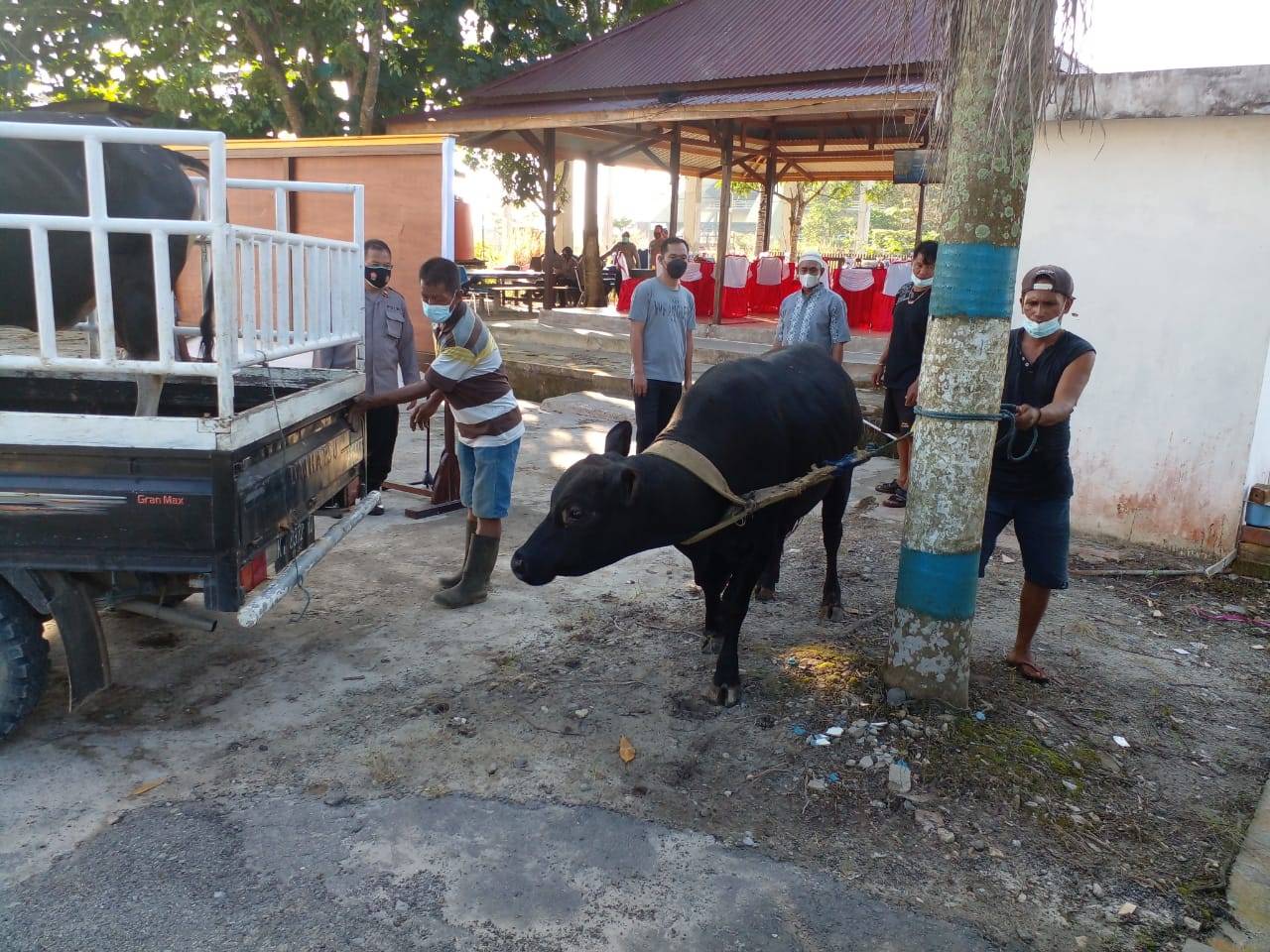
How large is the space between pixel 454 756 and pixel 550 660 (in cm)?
85

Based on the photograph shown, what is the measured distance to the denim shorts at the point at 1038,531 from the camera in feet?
12.6

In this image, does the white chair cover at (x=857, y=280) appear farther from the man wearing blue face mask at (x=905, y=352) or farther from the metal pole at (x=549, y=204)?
the man wearing blue face mask at (x=905, y=352)

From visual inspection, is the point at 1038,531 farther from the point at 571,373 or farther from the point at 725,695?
the point at 571,373

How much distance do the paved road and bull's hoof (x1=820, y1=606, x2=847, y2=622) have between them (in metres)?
1.95

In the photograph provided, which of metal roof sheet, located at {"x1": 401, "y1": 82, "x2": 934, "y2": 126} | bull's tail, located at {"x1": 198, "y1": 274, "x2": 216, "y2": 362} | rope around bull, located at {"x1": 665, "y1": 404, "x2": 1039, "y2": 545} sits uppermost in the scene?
metal roof sheet, located at {"x1": 401, "y1": 82, "x2": 934, "y2": 126}

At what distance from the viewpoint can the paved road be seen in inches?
98.3

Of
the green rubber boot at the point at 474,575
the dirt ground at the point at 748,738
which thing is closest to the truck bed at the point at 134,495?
the dirt ground at the point at 748,738

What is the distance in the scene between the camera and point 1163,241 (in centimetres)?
569

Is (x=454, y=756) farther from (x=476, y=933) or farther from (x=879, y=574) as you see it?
(x=879, y=574)

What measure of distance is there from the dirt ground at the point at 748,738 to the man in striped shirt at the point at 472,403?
26cm

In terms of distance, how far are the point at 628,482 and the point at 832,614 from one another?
1.82m

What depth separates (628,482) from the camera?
11.0 ft

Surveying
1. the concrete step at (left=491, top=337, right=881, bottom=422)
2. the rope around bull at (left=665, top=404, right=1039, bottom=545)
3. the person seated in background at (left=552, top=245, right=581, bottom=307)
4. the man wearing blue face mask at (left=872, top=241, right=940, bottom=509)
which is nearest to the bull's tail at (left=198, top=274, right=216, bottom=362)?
the rope around bull at (left=665, top=404, right=1039, bottom=545)

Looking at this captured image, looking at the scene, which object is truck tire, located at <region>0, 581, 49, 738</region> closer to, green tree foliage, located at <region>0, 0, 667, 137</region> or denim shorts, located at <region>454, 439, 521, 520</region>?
denim shorts, located at <region>454, 439, 521, 520</region>
